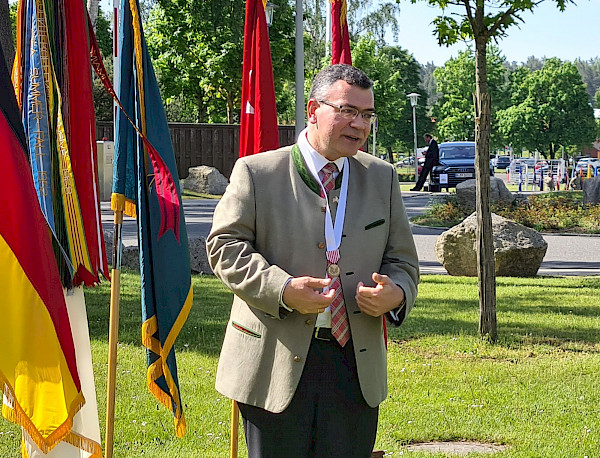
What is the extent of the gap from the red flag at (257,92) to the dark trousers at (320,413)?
2378mm

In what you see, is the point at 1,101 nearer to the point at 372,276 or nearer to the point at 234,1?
the point at 372,276

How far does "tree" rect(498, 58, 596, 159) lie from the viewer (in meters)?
64.6

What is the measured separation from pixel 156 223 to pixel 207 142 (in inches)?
1239

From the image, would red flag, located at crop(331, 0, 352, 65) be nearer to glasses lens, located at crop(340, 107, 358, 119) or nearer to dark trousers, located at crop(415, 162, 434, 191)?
glasses lens, located at crop(340, 107, 358, 119)

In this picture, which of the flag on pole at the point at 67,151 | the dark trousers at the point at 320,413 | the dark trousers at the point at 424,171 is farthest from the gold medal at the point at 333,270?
the dark trousers at the point at 424,171

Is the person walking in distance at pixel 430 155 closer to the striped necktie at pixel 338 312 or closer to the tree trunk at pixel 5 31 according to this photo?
the tree trunk at pixel 5 31

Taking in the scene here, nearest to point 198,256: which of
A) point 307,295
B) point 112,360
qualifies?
point 112,360

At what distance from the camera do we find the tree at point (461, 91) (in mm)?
69812

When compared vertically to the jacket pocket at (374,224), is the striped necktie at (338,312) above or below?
below

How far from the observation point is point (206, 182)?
31250 millimetres

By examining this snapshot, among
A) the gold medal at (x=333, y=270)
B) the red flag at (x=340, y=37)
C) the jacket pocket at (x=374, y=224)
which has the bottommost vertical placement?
the gold medal at (x=333, y=270)

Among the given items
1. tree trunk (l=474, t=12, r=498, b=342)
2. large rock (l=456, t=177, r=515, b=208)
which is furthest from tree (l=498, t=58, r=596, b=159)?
tree trunk (l=474, t=12, r=498, b=342)

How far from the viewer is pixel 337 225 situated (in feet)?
12.3

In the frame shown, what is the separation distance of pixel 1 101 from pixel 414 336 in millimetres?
5879
